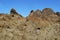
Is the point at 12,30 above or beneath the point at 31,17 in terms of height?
beneath

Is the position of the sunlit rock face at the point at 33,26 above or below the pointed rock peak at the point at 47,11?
below

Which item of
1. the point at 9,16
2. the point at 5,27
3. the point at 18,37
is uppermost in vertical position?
the point at 9,16

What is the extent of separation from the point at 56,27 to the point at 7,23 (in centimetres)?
698

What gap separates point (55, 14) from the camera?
25.2 meters

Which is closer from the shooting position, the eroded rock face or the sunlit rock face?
the sunlit rock face

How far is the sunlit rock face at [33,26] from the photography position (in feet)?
68.8

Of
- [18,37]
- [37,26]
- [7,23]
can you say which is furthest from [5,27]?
[37,26]

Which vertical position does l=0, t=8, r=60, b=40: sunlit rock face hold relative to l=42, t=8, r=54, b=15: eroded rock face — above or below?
below

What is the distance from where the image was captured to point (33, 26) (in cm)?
2275

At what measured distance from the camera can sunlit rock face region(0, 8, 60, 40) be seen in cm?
2097

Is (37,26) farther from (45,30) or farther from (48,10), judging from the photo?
(48,10)

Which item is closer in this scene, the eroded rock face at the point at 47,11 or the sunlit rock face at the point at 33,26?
the sunlit rock face at the point at 33,26

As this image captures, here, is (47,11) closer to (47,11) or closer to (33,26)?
(47,11)

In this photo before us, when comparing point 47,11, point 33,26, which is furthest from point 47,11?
point 33,26
